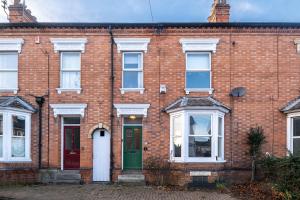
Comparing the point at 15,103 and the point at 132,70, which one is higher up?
the point at 132,70

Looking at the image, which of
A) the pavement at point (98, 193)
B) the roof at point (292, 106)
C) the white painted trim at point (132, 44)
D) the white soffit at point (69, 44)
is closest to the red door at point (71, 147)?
the pavement at point (98, 193)

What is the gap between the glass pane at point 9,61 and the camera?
16594mm

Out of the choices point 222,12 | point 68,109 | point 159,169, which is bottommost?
point 159,169

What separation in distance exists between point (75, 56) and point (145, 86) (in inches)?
140

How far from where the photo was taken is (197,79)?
16500mm

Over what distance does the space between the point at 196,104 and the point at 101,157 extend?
4.95 m

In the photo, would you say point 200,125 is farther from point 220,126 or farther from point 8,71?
point 8,71

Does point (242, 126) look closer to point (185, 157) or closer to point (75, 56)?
point (185, 157)

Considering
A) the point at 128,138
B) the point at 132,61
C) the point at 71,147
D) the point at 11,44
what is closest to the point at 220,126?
the point at 128,138

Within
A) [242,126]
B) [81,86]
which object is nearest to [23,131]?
[81,86]

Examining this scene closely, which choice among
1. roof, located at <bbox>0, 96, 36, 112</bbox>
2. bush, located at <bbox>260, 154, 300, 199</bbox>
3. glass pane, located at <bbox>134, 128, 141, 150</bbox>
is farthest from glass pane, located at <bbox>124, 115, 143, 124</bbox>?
bush, located at <bbox>260, 154, 300, 199</bbox>

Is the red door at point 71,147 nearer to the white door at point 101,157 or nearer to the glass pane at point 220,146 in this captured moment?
the white door at point 101,157

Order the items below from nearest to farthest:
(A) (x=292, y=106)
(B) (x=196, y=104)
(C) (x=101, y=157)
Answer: (B) (x=196, y=104)
(A) (x=292, y=106)
(C) (x=101, y=157)

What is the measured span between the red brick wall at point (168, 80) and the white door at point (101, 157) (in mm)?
339
